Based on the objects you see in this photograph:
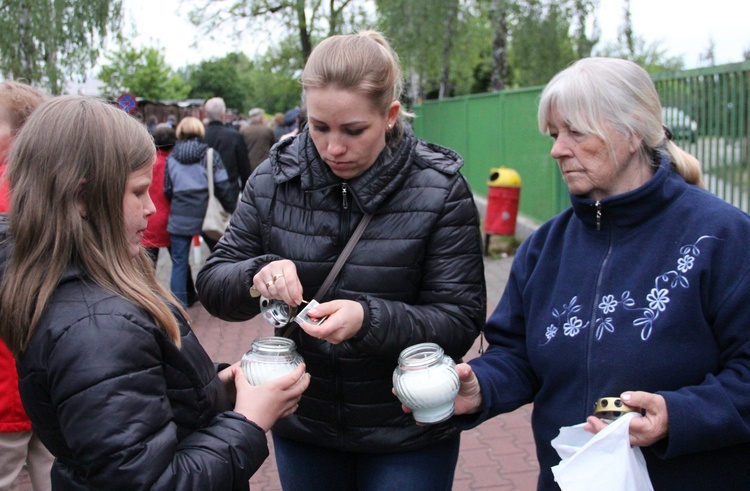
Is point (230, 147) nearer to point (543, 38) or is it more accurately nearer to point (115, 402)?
point (543, 38)

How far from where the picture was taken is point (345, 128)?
2.15 meters

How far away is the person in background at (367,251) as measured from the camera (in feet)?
7.04

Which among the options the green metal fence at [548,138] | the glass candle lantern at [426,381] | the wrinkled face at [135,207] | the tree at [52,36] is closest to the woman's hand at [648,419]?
the glass candle lantern at [426,381]

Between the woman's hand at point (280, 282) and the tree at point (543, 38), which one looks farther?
the tree at point (543, 38)

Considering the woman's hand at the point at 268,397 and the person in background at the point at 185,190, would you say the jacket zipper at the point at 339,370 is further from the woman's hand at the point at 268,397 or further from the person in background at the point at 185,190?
the person in background at the point at 185,190

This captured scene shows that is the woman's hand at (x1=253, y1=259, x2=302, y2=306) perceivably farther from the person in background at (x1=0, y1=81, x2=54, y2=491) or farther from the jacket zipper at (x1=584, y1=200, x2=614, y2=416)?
the person in background at (x1=0, y1=81, x2=54, y2=491)

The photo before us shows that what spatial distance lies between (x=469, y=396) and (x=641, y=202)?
0.73 metres

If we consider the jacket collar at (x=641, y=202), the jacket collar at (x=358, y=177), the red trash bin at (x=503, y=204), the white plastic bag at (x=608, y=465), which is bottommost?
the red trash bin at (x=503, y=204)

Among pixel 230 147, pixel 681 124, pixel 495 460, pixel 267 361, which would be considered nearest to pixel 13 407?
pixel 267 361

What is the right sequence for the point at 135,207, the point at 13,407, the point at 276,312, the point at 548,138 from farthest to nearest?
the point at 548,138 → the point at 13,407 → the point at 276,312 → the point at 135,207

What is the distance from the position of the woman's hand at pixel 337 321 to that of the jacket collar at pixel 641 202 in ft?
2.31

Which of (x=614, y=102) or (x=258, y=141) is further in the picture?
(x=258, y=141)

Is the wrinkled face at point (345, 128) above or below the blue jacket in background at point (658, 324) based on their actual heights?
above

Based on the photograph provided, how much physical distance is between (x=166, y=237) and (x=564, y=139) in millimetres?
6055
